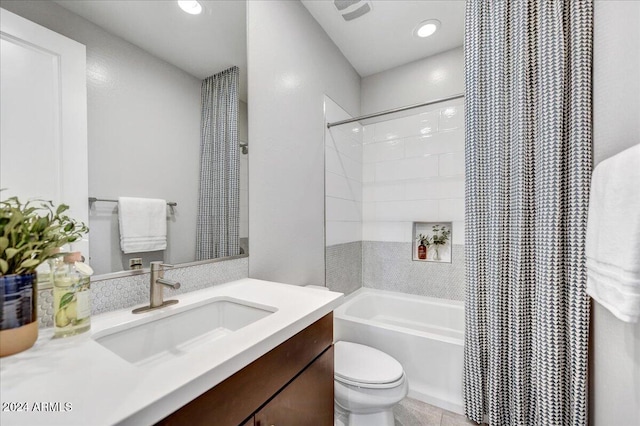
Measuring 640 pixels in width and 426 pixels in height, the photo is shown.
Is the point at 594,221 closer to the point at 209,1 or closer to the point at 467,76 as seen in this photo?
the point at 467,76

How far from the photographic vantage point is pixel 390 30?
1987mm

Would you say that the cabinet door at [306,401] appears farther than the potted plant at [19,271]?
Yes

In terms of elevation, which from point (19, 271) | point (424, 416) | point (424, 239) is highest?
point (19, 271)

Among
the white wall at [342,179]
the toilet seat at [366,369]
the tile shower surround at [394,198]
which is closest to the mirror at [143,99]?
the toilet seat at [366,369]

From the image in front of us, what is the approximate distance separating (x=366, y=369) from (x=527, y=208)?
3.61ft

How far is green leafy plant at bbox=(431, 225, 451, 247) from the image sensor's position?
2264mm

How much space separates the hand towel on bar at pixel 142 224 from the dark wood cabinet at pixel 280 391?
24.0 inches

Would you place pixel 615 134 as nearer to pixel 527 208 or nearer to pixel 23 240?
pixel 527 208

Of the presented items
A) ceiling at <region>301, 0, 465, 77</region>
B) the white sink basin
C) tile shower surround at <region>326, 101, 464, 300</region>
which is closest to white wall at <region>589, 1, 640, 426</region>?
the white sink basin

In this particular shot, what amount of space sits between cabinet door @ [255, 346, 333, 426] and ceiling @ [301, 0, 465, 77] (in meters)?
2.08

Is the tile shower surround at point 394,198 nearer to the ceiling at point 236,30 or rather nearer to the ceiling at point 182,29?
the ceiling at point 236,30

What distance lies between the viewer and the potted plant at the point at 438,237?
7.43 ft

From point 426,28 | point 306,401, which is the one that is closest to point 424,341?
point 306,401

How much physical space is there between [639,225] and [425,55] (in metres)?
2.22
